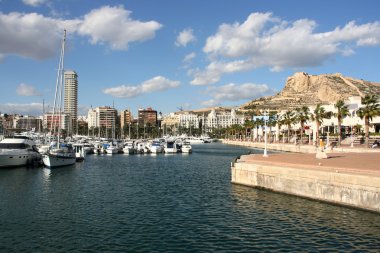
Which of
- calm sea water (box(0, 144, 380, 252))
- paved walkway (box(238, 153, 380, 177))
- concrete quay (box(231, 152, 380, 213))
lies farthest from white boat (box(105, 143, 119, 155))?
concrete quay (box(231, 152, 380, 213))

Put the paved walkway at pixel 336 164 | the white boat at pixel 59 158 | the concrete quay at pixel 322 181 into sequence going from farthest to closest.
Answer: the white boat at pixel 59 158 < the paved walkway at pixel 336 164 < the concrete quay at pixel 322 181

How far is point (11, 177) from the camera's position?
51094 millimetres

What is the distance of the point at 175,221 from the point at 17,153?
4521cm

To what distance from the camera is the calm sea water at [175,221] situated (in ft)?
68.5

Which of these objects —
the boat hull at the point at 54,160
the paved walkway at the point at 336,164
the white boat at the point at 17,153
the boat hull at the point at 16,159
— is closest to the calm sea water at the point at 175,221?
the paved walkway at the point at 336,164

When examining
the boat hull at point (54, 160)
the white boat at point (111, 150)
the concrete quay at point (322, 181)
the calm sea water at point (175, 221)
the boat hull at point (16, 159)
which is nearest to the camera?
the calm sea water at point (175, 221)

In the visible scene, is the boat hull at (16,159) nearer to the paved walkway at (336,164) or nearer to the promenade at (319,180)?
the paved walkway at (336,164)

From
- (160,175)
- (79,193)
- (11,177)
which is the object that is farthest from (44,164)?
(79,193)

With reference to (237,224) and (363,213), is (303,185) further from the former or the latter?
(237,224)

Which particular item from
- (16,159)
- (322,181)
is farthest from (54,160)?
(322,181)

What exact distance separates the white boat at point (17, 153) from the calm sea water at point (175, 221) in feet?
71.6

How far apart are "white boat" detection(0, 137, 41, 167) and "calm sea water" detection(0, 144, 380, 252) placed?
21.8m

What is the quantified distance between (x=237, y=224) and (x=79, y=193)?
19349 mm

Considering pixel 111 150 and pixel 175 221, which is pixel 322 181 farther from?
pixel 111 150
